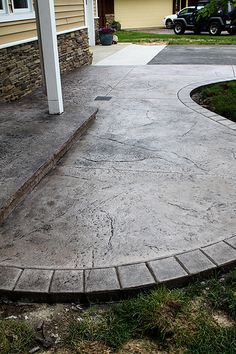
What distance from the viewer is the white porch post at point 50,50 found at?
4602mm

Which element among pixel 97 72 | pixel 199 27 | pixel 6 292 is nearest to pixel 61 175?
pixel 6 292

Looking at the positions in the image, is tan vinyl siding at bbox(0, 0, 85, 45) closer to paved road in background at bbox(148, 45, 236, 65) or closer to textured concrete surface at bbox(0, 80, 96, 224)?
textured concrete surface at bbox(0, 80, 96, 224)

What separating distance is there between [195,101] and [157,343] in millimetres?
5109

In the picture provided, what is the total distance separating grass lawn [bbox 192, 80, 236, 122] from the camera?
5660mm

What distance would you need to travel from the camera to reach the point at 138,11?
27.7 m

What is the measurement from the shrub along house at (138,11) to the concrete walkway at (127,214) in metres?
23.8

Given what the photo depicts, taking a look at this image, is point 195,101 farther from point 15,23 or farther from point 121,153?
point 15,23

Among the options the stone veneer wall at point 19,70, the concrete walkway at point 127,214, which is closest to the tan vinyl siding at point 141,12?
the stone veneer wall at point 19,70

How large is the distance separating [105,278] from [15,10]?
215 inches

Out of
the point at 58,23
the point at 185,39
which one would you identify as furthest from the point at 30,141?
the point at 185,39

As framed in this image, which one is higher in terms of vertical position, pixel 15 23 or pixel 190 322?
pixel 15 23

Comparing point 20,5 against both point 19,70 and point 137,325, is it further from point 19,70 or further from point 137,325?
point 137,325

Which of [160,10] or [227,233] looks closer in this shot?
[227,233]

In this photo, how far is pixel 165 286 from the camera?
7.54 feet
